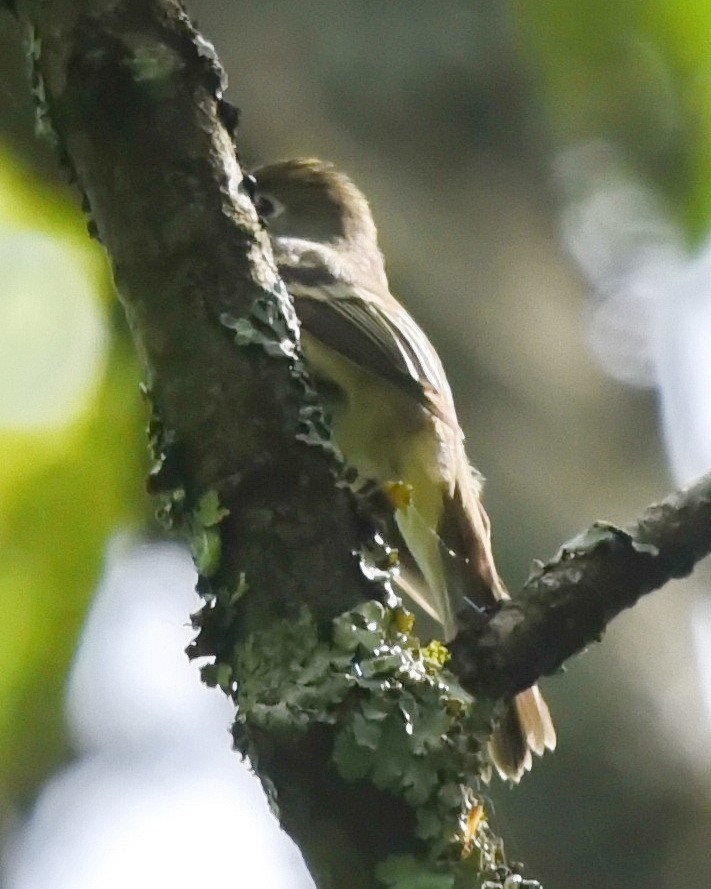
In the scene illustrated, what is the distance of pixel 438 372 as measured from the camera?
3.08 m

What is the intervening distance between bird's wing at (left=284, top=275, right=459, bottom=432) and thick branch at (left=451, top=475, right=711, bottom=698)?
1.07m

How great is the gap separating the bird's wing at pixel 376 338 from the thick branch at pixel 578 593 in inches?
42.1

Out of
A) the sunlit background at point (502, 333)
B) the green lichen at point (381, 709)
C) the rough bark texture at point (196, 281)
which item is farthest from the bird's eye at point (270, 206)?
the green lichen at point (381, 709)

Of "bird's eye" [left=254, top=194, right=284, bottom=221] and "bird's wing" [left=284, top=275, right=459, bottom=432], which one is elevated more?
"bird's eye" [left=254, top=194, right=284, bottom=221]

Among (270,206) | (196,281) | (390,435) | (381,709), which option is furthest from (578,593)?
(270,206)

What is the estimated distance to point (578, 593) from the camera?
71.0 inches

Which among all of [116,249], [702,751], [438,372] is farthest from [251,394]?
[702,751]

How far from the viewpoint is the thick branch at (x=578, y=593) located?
69.2 inches

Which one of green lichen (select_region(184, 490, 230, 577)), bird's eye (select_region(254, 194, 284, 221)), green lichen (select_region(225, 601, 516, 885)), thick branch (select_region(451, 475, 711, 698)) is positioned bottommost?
green lichen (select_region(225, 601, 516, 885))

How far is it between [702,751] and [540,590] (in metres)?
1.29

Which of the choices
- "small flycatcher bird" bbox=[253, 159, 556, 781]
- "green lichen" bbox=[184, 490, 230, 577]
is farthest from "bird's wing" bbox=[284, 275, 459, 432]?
"green lichen" bbox=[184, 490, 230, 577]

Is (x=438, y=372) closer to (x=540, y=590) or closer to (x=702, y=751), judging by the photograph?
(x=702, y=751)

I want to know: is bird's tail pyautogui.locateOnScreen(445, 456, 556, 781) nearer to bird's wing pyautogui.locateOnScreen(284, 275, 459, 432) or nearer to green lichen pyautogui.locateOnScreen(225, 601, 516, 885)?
bird's wing pyautogui.locateOnScreen(284, 275, 459, 432)

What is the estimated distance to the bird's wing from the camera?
2920mm
